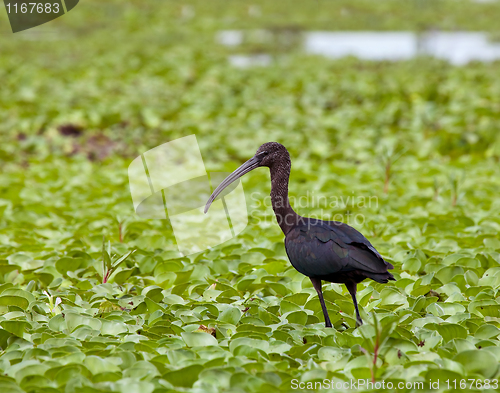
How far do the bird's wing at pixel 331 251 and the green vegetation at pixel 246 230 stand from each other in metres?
0.34

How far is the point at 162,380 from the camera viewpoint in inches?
98.6

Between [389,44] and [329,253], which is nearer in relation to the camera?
[329,253]

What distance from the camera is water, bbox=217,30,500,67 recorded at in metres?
17.7

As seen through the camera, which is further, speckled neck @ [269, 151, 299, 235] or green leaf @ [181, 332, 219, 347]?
speckled neck @ [269, 151, 299, 235]

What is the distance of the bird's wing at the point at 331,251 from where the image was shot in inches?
120

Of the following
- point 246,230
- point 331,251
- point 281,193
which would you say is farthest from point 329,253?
point 246,230

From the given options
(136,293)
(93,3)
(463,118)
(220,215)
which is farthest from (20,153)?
(93,3)

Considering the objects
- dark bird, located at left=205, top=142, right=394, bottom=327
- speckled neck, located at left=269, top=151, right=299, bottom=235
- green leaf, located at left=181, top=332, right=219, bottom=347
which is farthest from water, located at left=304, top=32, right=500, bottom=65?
green leaf, located at left=181, top=332, right=219, bottom=347

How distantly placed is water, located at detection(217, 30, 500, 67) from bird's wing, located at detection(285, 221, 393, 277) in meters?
14.0

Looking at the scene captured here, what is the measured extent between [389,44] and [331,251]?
18.7 m

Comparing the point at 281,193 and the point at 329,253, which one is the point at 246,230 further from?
the point at 329,253

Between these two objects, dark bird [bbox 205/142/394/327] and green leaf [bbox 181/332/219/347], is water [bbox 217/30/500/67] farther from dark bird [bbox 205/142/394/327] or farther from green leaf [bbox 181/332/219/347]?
green leaf [bbox 181/332/219/347]

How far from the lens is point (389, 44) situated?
20.4 m

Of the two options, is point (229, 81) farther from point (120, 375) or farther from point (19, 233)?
point (120, 375)
